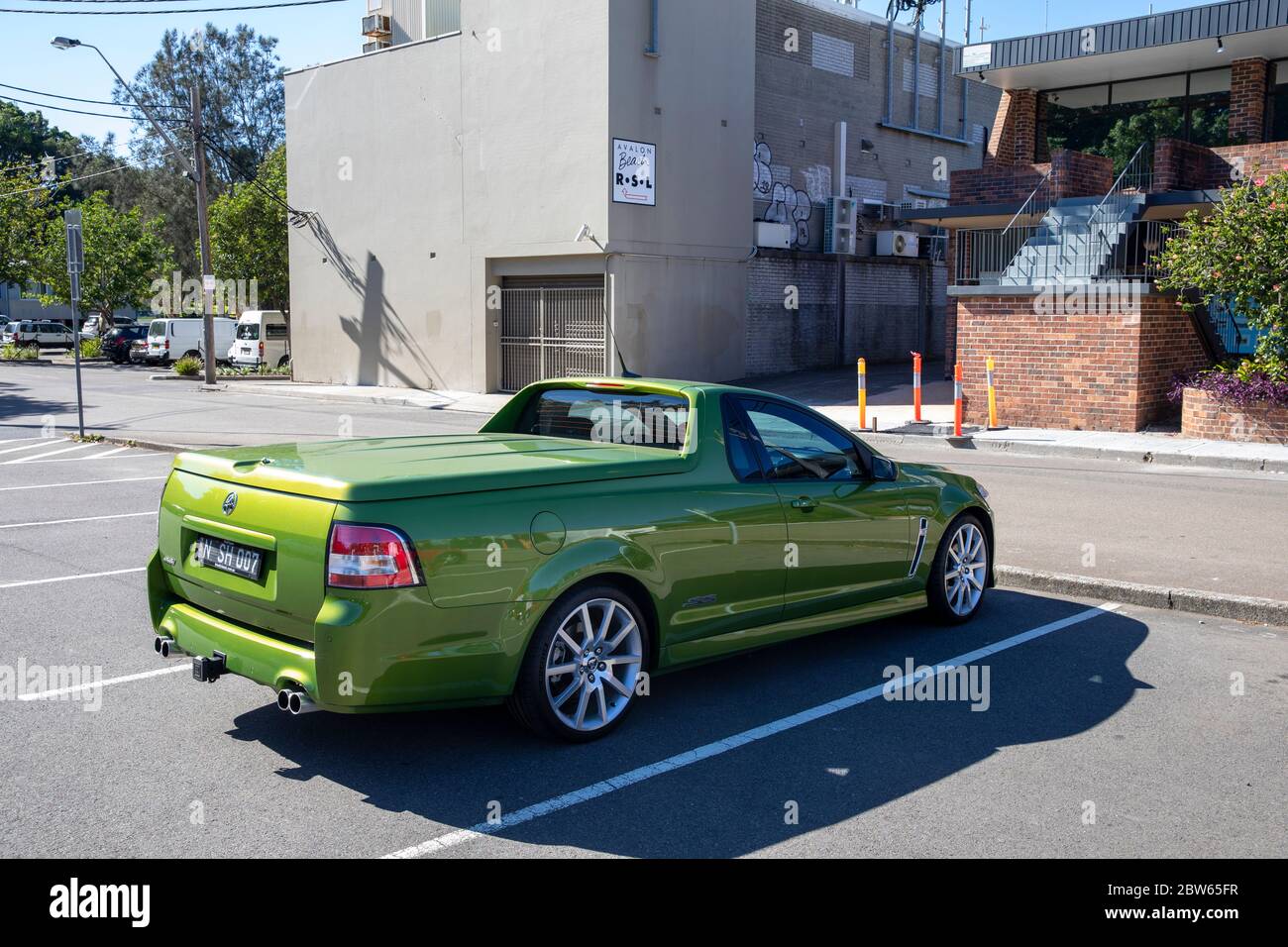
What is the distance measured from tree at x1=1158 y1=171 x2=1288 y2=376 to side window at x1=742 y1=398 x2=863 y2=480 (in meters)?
12.6

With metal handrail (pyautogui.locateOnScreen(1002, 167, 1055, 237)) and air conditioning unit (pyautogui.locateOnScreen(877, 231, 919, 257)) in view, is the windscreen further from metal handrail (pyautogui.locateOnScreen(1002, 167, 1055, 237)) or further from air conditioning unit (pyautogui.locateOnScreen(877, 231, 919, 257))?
air conditioning unit (pyautogui.locateOnScreen(877, 231, 919, 257))

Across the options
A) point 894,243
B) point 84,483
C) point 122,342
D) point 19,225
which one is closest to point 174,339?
point 122,342

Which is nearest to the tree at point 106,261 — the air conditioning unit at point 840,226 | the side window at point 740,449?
the air conditioning unit at point 840,226

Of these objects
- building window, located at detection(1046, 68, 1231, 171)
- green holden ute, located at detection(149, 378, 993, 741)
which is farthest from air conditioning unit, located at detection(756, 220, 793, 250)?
green holden ute, located at detection(149, 378, 993, 741)

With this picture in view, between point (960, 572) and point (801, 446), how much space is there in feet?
5.02

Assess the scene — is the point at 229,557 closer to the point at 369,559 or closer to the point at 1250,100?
the point at 369,559

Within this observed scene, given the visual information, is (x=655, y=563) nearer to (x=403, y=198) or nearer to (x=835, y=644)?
(x=835, y=644)

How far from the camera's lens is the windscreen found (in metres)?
6.00

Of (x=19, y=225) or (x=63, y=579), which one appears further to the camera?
(x=19, y=225)

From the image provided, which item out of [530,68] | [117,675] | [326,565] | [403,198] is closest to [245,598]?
[326,565]

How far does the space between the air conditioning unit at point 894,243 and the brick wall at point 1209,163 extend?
10.7 metres

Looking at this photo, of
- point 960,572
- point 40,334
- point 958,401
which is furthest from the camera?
point 40,334

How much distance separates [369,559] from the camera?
4512 millimetres
